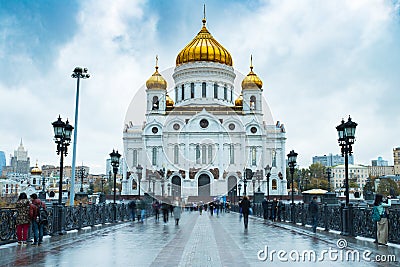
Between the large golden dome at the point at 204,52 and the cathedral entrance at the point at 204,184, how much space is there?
16.3m

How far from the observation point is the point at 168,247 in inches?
469

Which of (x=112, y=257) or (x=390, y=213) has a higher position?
(x=390, y=213)

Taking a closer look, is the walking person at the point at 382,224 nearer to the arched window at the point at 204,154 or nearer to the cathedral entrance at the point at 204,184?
the cathedral entrance at the point at 204,184

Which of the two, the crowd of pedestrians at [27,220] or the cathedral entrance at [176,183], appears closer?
the crowd of pedestrians at [27,220]

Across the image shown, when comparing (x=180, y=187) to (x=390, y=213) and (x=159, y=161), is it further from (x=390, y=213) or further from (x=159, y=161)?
(x=390, y=213)

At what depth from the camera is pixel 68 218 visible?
1641 cm

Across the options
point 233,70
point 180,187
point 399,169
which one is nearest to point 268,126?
point 233,70

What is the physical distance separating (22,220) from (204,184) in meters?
46.9

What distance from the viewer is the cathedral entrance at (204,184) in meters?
58.2

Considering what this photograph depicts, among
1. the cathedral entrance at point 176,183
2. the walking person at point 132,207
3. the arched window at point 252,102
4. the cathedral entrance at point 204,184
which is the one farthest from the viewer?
the arched window at point 252,102

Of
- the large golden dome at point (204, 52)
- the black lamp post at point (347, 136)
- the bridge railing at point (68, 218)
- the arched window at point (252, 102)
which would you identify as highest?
the large golden dome at point (204, 52)

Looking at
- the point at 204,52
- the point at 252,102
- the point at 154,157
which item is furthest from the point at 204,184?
the point at 204,52

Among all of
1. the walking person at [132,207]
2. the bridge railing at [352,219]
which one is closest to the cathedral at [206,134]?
the walking person at [132,207]

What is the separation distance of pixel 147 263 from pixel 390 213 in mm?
6949
